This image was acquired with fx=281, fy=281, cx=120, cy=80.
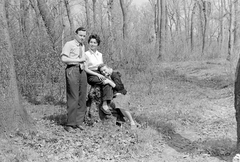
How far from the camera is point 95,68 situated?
5848 mm

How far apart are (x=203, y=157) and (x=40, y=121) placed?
3514mm

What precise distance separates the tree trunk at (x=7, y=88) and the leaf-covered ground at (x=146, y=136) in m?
0.25

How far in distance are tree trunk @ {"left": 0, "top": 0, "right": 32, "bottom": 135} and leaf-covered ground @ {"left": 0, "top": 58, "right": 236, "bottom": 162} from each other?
0.25m

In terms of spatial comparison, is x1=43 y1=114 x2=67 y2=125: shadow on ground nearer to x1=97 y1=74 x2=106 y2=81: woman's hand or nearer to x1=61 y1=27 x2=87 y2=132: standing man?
x1=61 y1=27 x2=87 y2=132: standing man

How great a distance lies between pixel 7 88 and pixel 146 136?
2774 millimetres

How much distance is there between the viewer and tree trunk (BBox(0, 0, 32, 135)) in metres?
5.00

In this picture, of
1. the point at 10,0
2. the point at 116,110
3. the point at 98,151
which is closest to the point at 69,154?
the point at 98,151

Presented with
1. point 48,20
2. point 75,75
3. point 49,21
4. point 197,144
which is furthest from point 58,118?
point 48,20

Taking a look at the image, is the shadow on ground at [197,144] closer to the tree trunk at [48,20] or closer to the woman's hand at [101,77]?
the woman's hand at [101,77]

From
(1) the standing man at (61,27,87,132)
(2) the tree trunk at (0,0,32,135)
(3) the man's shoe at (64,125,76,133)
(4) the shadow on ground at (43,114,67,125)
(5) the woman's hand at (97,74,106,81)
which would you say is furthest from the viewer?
(4) the shadow on ground at (43,114,67,125)

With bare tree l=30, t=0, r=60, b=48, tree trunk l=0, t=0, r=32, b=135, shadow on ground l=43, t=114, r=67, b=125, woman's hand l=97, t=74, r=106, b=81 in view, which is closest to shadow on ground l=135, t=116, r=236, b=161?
woman's hand l=97, t=74, r=106, b=81

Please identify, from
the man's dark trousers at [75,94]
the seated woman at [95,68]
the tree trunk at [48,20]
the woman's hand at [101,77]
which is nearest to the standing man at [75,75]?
the man's dark trousers at [75,94]

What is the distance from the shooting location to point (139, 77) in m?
12.7

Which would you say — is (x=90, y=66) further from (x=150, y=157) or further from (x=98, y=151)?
(x=150, y=157)
